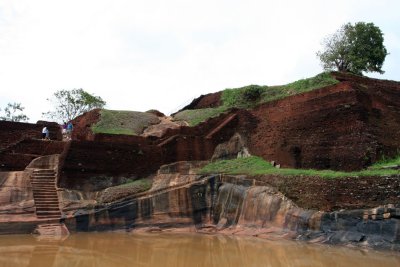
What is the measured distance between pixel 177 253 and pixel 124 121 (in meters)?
11.8

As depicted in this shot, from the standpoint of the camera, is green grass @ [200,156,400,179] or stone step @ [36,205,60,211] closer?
green grass @ [200,156,400,179]

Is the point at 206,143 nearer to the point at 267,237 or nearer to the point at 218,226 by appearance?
the point at 218,226

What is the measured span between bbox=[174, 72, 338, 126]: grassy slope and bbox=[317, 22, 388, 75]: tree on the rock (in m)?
6.54

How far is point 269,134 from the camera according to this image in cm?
1775

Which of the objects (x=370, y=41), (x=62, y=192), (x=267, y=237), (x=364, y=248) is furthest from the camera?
(x=370, y=41)

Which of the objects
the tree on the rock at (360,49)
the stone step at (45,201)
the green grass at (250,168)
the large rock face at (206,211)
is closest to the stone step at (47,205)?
the stone step at (45,201)

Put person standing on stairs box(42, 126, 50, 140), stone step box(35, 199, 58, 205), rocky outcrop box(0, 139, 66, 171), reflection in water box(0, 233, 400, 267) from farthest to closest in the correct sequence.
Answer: person standing on stairs box(42, 126, 50, 140)
rocky outcrop box(0, 139, 66, 171)
stone step box(35, 199, 58, 205)
reflection in water box(0, 233, 400, 267)

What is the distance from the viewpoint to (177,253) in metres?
10.1

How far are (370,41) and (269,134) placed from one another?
10.1m

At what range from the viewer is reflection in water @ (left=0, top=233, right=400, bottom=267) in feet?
28.6

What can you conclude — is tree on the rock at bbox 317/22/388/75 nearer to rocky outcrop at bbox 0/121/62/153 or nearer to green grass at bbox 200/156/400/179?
green grass at bbox 200/156/400/179

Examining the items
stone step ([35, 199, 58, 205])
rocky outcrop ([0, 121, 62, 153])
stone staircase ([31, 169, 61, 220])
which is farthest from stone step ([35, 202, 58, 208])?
rocky outcrop ([0, 121, 62, 153])


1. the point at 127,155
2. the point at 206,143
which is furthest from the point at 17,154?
the point at 206,143

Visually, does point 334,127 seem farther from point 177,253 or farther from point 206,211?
point 177,253
